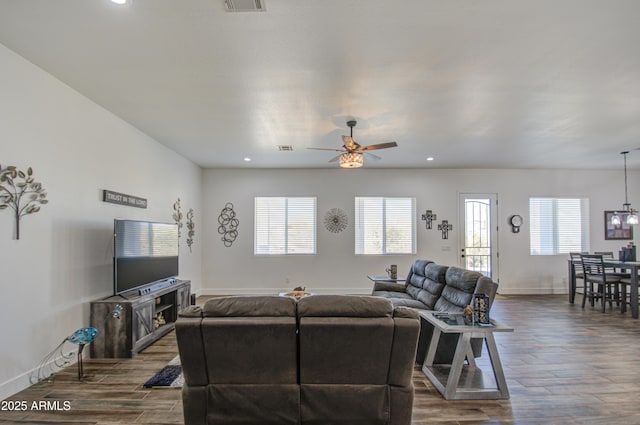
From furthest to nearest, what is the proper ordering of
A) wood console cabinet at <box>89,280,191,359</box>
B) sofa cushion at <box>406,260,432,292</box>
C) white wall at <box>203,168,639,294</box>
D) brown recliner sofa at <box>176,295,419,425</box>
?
white wall at <box>203,168,639,294</box>, sofa cushion at <box>406,260,432,292</box>, wood console cabinet at <box>89,280,191,359</box>, brown recliner sofa at <box>176,295,419,425</box>

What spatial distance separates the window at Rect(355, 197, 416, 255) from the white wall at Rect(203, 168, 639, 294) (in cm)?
18

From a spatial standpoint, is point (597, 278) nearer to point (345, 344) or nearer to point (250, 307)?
point (345, 344)

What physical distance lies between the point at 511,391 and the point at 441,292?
1.33m

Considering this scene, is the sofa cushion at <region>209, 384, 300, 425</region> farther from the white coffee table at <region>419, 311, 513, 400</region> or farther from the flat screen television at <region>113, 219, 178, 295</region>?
the flat screen television at <region>113, 219, 178, 295</region>

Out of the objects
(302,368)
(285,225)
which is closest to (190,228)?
(285,225)

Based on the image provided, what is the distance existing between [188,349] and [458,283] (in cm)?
289

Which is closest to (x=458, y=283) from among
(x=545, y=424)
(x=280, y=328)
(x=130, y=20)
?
(x=545, y=424)

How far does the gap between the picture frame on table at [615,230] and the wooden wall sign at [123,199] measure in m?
9.81

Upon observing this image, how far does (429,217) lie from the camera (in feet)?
26.0

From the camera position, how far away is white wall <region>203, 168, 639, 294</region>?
779 cm

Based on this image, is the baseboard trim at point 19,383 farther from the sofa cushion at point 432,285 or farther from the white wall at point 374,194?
the white wall at point 374,194

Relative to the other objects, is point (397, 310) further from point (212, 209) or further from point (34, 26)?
point (212, 209)

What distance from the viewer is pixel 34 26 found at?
2525 millimetres

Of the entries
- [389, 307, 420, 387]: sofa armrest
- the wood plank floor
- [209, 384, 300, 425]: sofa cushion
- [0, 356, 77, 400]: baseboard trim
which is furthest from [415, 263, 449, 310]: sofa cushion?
[0, 356, 77, 400]: baseboard trim
